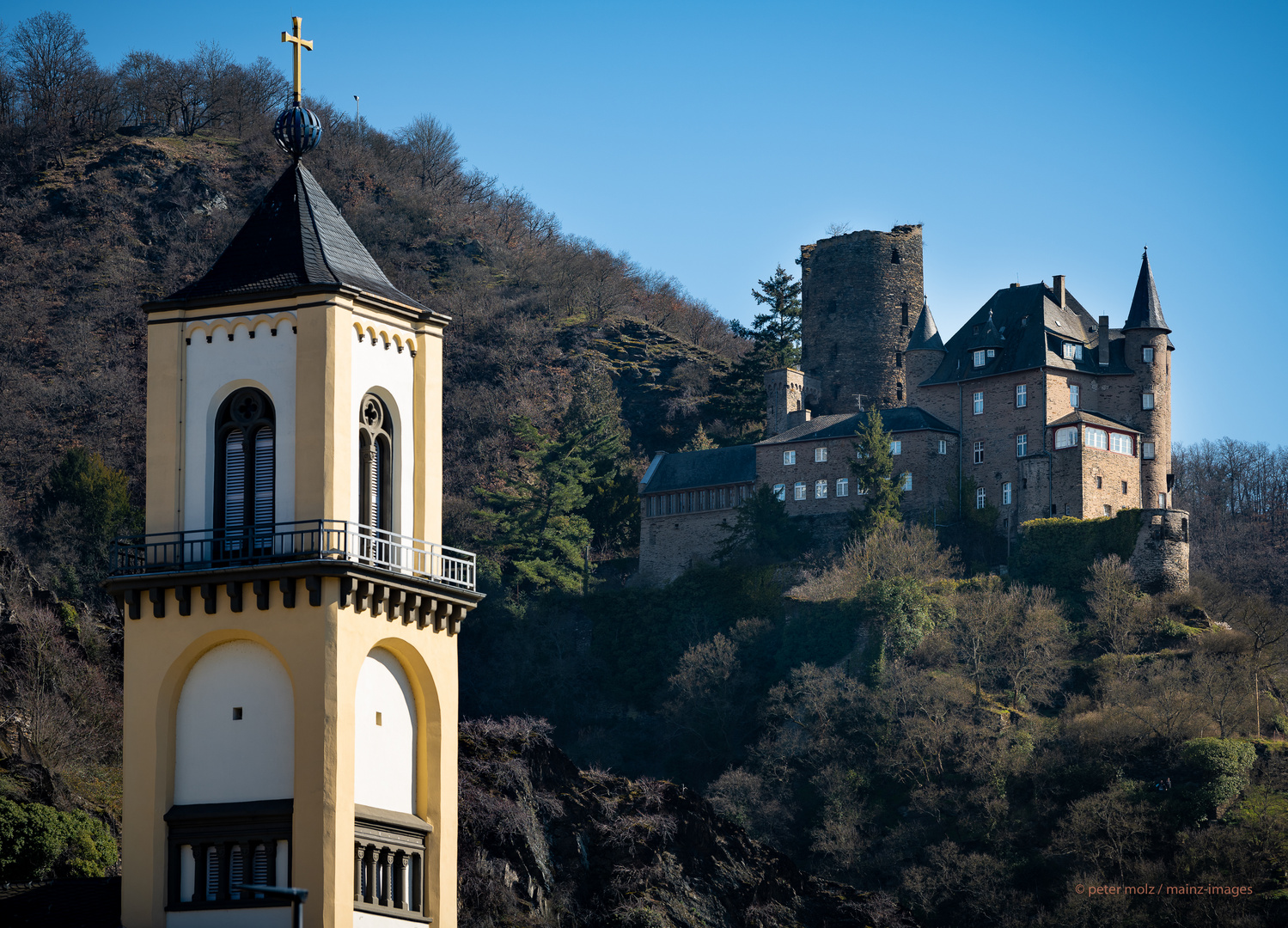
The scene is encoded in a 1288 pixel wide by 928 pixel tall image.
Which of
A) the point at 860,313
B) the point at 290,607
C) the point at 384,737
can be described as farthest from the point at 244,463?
the point at 860,313

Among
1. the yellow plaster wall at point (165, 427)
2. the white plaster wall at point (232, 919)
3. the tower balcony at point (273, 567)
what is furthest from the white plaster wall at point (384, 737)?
the yellow plaster wall at point (165, 427)

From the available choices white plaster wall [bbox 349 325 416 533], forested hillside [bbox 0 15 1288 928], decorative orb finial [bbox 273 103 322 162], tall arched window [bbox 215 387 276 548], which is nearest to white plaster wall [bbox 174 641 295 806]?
tall arched window [bbox 215 387 276 548]

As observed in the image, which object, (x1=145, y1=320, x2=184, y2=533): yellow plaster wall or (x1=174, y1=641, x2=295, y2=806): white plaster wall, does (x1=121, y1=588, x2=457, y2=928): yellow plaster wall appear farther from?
(x1=145, y1=320, x2=184, y2=533): yellow plaster wall

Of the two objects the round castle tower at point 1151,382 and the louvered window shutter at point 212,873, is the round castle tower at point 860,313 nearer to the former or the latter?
the round castle tower at point 1151,382

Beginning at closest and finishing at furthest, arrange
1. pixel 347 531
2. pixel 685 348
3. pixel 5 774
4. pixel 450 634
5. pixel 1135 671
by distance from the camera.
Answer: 1. pixel 347 531
2. pixel 450 634
3. pixel 5 774
4. pixel 1135 671
5. pixel 685 348

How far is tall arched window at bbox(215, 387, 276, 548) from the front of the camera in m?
27.6

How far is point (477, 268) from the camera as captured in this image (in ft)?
417

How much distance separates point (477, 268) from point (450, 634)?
99.4m

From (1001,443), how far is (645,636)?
17.7 metres

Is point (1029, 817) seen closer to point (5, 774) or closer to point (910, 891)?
point (910, 891)

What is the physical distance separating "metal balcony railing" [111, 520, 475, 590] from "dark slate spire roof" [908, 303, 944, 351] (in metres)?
73.2

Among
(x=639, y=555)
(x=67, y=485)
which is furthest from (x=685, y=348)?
(x=67, y=485)

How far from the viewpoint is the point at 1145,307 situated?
9369cm

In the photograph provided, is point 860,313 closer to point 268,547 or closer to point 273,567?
point 268,547
